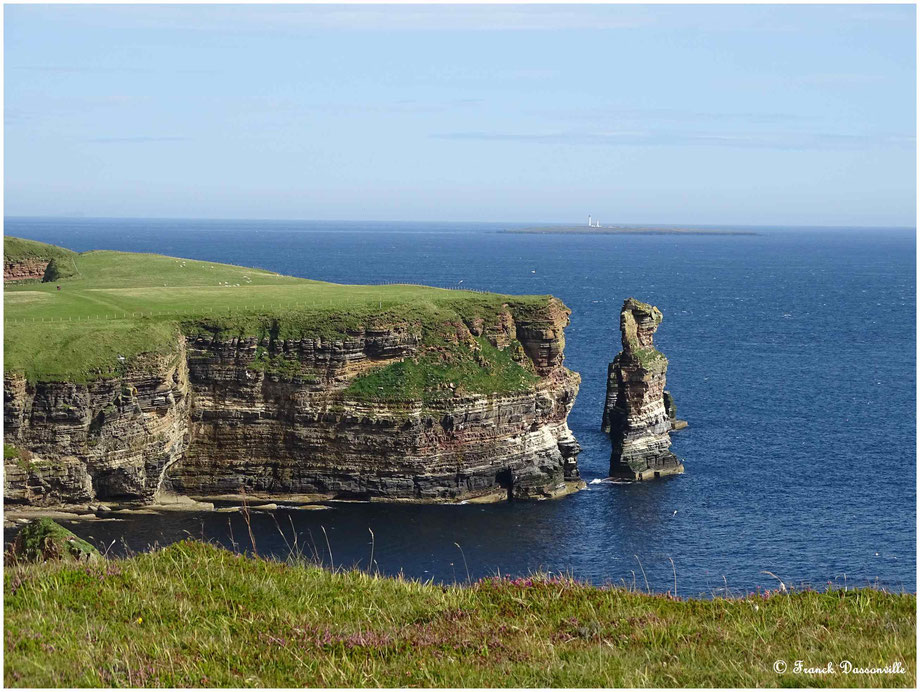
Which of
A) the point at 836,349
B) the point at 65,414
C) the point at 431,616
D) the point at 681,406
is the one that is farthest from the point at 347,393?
the point at 836,349

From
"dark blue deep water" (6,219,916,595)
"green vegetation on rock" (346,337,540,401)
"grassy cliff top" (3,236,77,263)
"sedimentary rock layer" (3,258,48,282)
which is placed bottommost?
"dark blue deep water" (6,219,916,595)

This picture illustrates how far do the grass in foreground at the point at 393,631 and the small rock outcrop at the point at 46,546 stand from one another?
178 cm

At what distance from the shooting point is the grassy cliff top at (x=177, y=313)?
7231cm

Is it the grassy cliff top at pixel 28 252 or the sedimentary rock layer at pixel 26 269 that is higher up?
Answer: the grassy cliff top at pixel 28 252

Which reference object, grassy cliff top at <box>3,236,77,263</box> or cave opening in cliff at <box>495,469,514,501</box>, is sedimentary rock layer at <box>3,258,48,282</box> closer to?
grassy cliff top at <box>3,236,77,263</box>

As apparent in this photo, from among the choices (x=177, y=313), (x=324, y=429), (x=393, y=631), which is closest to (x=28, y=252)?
(x=177, y=313)

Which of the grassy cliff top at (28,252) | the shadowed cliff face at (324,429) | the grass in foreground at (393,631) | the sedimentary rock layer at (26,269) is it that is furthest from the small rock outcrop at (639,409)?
the sedimentary rock layer at (26,269)

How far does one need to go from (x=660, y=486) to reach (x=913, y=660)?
66079 mm

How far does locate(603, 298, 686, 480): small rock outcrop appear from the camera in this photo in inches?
3349

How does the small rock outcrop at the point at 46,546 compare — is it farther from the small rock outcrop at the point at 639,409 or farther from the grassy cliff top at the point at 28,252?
the grassy cliff top at the point at 28,252

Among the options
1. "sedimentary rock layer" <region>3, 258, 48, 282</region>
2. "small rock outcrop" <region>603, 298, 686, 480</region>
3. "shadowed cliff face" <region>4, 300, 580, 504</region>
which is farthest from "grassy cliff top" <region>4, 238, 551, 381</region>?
"sedimentary rock layer" <region>3, 258, 48, 282</region>

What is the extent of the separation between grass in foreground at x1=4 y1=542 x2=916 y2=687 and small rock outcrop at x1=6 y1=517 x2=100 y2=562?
5.85 ft

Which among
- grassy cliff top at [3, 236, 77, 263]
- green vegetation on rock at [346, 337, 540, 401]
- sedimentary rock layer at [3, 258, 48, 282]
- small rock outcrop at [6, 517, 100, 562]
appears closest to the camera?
small rock outcrop at [6, 517, 100, 562]

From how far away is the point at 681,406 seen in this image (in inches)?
4230
